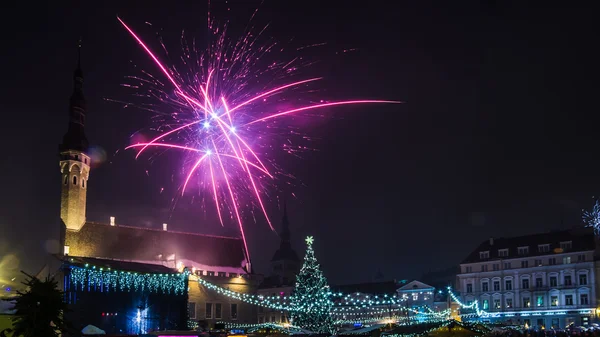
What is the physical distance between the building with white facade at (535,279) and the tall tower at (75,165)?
3986cm

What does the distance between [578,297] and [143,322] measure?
38971 mm

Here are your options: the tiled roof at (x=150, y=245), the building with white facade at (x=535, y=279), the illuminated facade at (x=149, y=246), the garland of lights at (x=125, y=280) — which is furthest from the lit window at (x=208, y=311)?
the building with white facade at (x=535, y=279)

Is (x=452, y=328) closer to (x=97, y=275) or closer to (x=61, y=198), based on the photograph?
(x=97, y=275)

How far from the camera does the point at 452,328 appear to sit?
24875 millimetres

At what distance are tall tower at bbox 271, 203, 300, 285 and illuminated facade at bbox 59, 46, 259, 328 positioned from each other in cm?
4567

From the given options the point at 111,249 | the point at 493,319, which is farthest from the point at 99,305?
the point at 493,319

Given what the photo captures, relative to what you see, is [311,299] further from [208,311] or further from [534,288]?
[534,288]

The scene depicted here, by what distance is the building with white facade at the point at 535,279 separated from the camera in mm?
56656

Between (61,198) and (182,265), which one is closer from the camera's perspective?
(61,198)

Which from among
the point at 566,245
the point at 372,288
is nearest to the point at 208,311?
the point at 372,288

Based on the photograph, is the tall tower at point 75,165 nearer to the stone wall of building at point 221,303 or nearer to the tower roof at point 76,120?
the tower roof at point 76,120

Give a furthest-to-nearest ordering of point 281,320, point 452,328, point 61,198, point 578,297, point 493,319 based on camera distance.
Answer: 1. point 281,320
2. point 493,319
3. point 578,297
4. point 61,198
5. point 452,328

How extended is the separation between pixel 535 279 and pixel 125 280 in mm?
39771

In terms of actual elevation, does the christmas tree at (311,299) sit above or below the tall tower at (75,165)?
below
